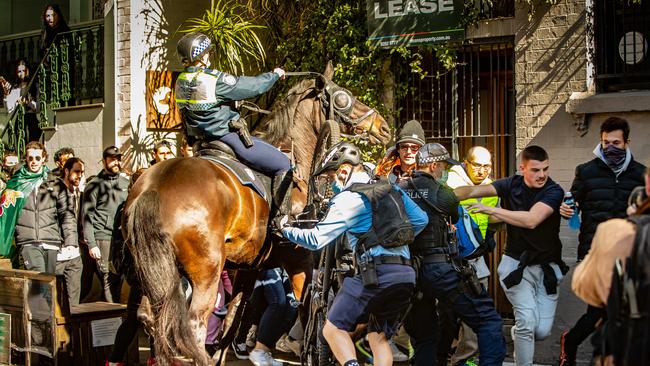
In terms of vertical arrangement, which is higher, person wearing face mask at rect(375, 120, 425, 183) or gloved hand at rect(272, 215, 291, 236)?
person wearing face mask at rect(375, 120, 425, 183)

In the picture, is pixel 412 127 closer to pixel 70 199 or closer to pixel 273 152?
pixel 273 152

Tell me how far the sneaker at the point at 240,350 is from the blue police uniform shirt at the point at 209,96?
2581 mm

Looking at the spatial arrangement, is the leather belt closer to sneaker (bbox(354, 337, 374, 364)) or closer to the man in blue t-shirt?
the man in blue t-shirt

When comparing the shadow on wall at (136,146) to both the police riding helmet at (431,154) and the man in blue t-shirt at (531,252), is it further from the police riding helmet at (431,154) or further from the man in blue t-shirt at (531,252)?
the police riding helmet at (431,154)

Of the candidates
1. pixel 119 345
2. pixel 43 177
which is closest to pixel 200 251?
pixel 119 345

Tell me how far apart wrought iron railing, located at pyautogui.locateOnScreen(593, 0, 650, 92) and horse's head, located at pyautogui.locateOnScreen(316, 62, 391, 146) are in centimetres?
242

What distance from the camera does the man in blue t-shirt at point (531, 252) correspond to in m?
8.21

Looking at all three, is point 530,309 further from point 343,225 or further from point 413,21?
point 413,21

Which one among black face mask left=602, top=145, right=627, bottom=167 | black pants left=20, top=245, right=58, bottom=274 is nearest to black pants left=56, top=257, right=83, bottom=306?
black pants left=20, top=245, right=58, bottom=274

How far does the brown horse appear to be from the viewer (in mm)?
7781

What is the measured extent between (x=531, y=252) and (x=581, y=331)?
Result: 2.60 feet

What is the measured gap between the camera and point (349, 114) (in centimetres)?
1045

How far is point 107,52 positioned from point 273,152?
6184 mm

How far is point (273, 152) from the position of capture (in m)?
9.34
